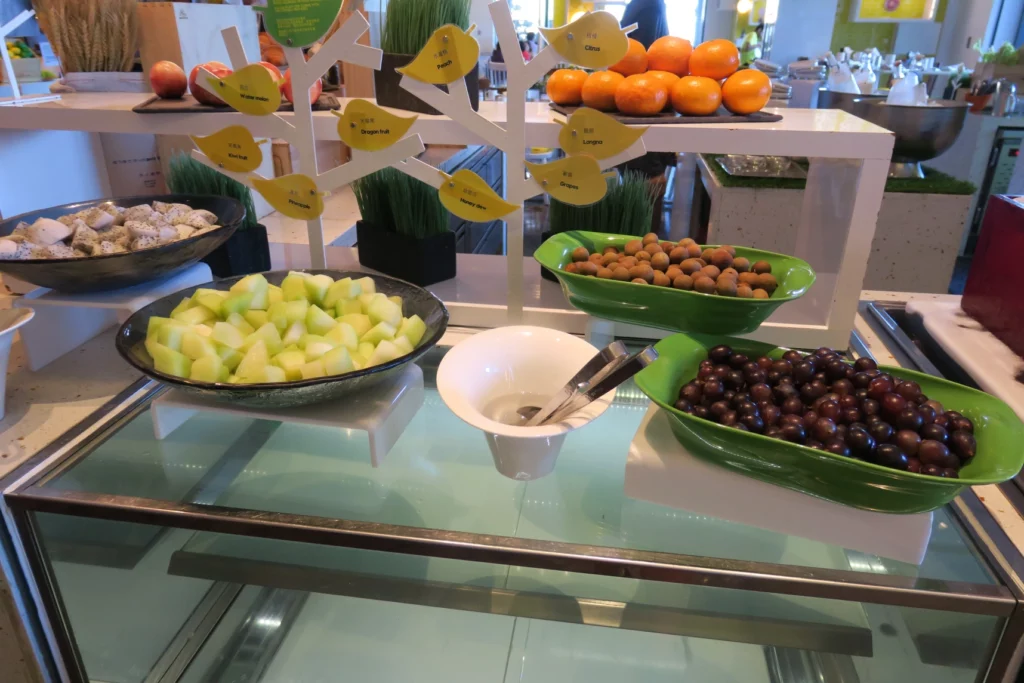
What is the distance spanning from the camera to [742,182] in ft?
7.95

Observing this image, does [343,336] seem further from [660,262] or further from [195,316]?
[660,262]

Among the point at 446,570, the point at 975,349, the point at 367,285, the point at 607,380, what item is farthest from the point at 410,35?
the point at 975,349

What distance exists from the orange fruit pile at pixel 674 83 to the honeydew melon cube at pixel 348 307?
0.44m

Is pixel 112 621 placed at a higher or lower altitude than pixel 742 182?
lower

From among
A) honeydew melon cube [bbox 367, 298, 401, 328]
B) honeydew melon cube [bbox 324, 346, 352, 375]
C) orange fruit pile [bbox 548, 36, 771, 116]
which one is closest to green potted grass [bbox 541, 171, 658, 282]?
orange fruit pile [bbox 548, 36, 771, 116]

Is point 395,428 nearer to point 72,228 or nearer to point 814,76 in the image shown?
point 72,228

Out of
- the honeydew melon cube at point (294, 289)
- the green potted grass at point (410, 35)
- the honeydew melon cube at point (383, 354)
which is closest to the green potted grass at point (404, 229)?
the green potted grass at point (410, 35)

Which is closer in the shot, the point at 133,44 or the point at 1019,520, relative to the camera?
the point at 1019,520

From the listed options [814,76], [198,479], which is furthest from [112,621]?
[814,76]

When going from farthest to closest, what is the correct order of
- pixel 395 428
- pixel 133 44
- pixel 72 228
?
pixel 133 44 → pixel 72 228 → pixel 395 428

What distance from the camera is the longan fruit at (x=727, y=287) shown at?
0.79 meters

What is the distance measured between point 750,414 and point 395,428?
1.24 ft

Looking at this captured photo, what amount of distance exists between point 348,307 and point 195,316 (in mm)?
171

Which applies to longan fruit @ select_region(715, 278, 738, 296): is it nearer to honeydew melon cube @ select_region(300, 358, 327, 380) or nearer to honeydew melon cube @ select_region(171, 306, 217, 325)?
honeydew melon cube @ select_region(300, 358, 327, 380)
